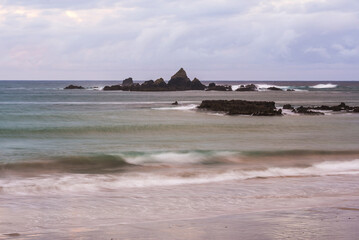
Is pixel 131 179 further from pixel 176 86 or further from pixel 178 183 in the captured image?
pixel 176 86

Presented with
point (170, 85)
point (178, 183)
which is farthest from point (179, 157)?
point (170, 85)

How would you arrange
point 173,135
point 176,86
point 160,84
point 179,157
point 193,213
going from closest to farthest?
point 193,213
point 179,157
point 173,135
point 160,84
point 176,86

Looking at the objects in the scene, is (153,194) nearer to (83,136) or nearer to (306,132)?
(83,136)

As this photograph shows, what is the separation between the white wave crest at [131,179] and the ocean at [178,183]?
0.03m

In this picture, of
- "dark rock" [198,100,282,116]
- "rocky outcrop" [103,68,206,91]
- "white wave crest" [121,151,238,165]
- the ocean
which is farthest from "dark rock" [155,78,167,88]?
"white wave crest" [121,151,238,165]

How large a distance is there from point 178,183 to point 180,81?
91.6 m

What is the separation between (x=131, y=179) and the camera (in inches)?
499

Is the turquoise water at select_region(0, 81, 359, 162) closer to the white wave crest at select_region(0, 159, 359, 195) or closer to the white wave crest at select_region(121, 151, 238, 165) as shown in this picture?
the white wave crest at select_region(121, 151, 238, 165)

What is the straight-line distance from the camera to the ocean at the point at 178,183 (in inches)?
307

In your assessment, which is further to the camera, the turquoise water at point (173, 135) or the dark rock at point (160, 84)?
the dark rock at point (160, 84)

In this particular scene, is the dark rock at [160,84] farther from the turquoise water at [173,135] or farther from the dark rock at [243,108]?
the turquoise water at [173,135]

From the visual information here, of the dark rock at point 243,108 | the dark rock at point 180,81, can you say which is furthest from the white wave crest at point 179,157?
the dark rock at point 180,81

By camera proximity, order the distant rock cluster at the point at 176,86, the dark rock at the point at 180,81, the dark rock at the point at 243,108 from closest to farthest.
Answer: the dark rock at the point at 243,108, the distant rock cluster at the point at 176,86, the dark rock at the point at 180,81

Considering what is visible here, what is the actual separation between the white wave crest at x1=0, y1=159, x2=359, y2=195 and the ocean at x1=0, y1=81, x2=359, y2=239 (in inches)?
1.0
